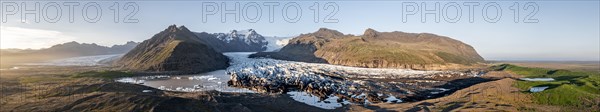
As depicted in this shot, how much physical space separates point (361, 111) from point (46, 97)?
97.1 ft

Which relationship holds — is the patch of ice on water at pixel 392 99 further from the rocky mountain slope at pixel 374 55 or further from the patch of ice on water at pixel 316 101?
the rocky mountain slope at pixel 374 55

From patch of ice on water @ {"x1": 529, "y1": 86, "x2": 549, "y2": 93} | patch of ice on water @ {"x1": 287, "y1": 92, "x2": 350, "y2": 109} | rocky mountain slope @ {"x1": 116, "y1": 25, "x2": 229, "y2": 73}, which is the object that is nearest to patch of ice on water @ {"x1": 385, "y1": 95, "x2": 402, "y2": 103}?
patch of ice on water @ {"x1": 287, "y1": 92, "x2": 350, "y2": 109}

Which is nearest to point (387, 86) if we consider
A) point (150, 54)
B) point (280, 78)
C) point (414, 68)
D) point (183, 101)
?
point (280, 78)

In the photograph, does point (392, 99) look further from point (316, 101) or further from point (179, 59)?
point (179, 59)

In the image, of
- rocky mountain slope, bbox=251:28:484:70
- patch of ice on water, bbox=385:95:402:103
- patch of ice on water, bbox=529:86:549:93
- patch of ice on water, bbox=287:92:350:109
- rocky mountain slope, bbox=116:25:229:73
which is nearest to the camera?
patch of ice on water, bbox=529:86:549:93

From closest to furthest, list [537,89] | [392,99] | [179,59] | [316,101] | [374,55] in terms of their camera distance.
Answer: [537,89] → [316,101] → [392,99] → [179,59] → [374,55]

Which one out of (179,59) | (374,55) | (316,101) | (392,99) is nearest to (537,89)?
(392,99)

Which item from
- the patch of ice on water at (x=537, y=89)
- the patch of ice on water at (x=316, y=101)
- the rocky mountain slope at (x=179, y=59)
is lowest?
the patch of ice on water at (x=316, y=101)

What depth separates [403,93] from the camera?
46469 mm

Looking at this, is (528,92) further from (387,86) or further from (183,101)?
(183,101)

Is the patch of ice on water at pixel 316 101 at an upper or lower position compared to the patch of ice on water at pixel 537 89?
lower

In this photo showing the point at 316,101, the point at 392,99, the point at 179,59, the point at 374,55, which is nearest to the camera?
the point at 316,101

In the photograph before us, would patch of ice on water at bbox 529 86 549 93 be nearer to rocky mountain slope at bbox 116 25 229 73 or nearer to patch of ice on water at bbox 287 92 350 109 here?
patch of ice on water at bbox 287 92 350 109

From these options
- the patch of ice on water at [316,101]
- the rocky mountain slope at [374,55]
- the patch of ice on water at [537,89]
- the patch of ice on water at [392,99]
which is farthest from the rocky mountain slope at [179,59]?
the patch of ice on water at [537,89]
